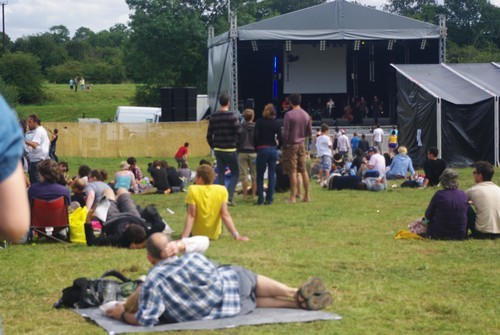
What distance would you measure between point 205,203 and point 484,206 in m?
3.23

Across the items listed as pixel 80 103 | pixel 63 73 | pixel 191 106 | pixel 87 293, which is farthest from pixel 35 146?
pixel 63 73

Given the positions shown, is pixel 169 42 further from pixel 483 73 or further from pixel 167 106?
pixel 483 73

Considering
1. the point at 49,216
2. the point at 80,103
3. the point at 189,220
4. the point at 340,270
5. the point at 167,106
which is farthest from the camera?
the point at 80,103

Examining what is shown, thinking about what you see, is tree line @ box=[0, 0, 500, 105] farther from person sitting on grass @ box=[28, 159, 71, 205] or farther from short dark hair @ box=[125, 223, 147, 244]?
short dark hair @ box=[125, 223, 147, 244]

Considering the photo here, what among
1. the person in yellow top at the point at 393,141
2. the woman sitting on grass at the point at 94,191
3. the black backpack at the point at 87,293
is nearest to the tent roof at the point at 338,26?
the person in yellow top at the point at 393,141

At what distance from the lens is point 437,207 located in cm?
1048

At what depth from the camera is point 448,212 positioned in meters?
10.5

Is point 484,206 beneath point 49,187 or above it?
beneath

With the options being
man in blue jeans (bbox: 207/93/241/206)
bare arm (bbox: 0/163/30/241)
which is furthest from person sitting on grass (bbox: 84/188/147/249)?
bare arm (bbox: 0/163/30/241)

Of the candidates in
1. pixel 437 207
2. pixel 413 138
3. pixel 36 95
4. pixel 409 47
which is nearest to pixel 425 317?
pixel 437 207

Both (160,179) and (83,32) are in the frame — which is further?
(83,32)

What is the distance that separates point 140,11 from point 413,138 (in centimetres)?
3676

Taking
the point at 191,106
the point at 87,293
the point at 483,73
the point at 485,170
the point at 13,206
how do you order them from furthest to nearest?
the point at 191,106 → the point at 483,73 → the point at 485,170 → the point at 87,293 → the point at 13,206

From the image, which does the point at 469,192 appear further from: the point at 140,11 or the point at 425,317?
the point at 140,11
